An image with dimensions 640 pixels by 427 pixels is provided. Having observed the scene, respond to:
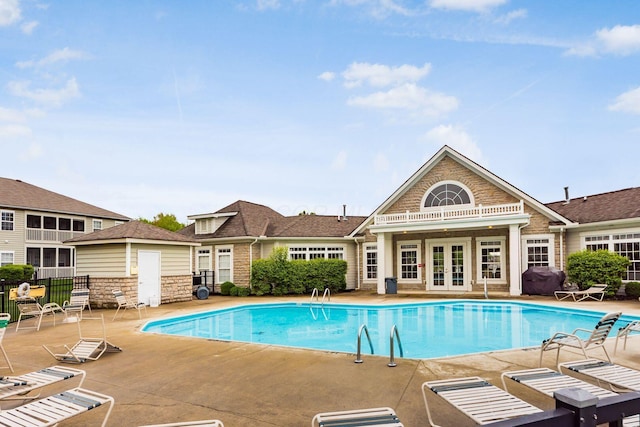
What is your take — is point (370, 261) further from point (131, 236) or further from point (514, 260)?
point (131, 236)

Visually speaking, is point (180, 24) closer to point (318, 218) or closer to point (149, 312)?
point (149, 312)

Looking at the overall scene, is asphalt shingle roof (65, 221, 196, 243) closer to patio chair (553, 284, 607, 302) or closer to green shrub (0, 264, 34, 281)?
green shrub (0, 264, 34, 281)

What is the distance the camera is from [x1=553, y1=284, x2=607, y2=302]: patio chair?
53.5ft

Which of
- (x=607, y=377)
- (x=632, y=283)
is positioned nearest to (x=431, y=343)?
(x=607, y=377)

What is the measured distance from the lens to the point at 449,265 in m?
21.4

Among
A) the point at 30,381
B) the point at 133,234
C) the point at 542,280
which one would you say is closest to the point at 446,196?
the point at 542,280

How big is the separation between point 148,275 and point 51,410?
13892 mm

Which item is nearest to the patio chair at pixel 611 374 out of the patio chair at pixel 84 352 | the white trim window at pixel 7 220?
the patio chair at pixel 84 352

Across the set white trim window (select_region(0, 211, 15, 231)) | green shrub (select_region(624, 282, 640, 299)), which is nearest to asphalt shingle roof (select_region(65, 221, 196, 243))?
white trim window (select_region(0, 211, 15, 231))

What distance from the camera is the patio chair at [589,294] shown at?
1630cm

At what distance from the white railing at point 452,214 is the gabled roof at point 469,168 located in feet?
2.68

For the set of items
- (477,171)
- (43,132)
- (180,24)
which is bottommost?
(477,171)

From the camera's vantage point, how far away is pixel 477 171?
68.1 feet

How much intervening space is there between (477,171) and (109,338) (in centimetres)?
1743
